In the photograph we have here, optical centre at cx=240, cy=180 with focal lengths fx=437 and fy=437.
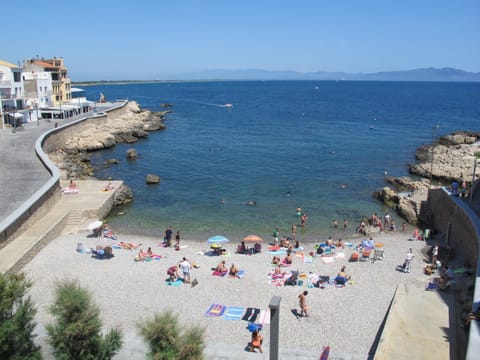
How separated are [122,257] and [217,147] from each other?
3527 centimetres

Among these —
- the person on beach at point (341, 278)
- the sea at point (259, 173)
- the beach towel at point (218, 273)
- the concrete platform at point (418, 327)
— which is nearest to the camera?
the concrete platform at point (418, 327)

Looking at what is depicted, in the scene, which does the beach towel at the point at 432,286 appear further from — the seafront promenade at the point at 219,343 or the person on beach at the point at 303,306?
the person on beach at the point at 303,306

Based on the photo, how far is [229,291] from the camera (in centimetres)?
1750

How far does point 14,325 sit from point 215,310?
23.7ft

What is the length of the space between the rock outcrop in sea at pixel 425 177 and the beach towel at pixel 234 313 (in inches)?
664

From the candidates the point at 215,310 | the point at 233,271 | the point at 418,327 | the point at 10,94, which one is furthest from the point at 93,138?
the point at 418,327

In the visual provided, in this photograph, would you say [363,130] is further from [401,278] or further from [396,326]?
[396,326]

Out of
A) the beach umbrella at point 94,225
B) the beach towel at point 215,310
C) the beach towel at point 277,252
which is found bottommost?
the beach towel at point 277,252

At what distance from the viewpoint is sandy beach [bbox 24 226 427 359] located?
14438mm

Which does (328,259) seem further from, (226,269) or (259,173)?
(259,173)

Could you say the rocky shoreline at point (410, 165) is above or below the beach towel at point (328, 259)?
above

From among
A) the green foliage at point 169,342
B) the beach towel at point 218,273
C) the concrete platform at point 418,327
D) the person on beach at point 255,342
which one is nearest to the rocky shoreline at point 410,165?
the concrete platform at point 418,327

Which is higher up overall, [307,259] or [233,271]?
[233,271]

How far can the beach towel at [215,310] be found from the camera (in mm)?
15516
